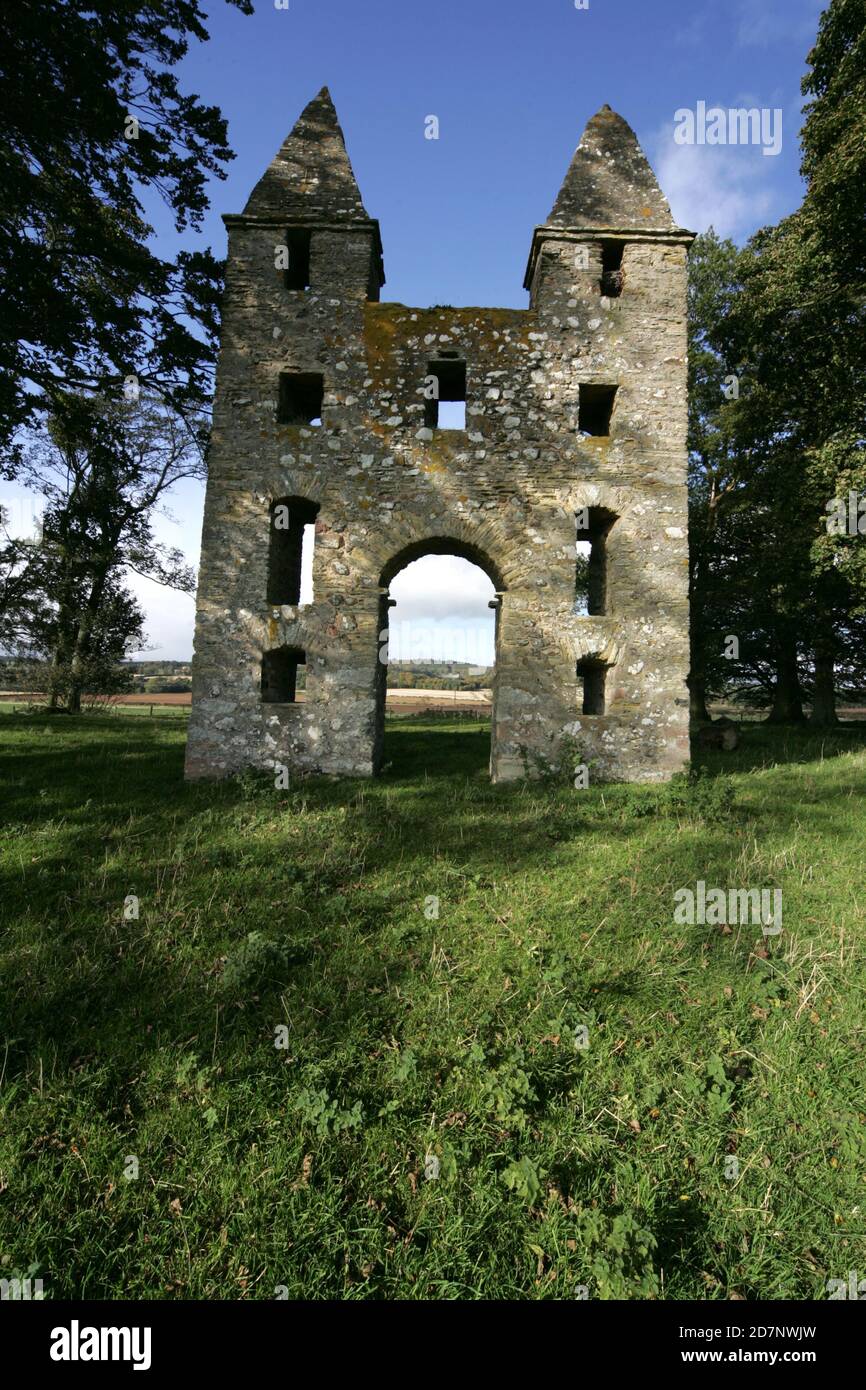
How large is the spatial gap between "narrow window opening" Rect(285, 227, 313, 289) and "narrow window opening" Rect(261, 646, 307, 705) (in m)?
7.02

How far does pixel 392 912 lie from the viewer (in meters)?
5.48

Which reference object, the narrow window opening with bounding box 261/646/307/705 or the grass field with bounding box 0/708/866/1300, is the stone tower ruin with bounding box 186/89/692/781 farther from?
the grass field with bounding box 0/708/866/1300

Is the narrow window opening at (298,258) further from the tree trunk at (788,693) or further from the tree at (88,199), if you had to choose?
the tree trunk at (788,693)

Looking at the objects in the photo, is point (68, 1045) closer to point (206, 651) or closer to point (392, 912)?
point (392, 912)

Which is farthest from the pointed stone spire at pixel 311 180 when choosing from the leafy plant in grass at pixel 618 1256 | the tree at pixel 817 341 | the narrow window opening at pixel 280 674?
the leafy plant in grass at pixel 618 1256

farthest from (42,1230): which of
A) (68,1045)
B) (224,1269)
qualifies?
(68,1045)

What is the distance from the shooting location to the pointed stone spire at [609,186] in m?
10.8

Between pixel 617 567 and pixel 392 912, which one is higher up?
pixel 617 567

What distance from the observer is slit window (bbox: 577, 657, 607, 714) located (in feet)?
34.6

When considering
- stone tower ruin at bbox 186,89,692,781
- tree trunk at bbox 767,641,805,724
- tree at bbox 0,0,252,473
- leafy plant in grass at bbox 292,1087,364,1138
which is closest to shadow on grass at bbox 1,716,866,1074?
leafy plant in grass at bbox 292,1087,364,1138

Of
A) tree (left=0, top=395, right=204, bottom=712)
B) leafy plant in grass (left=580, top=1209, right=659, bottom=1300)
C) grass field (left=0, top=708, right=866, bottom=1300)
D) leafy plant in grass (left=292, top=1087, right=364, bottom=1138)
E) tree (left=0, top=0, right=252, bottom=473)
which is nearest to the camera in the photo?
leafy plant in grass (left=580, top=1209, right=659, bottom=1300)

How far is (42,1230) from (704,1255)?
322cm
